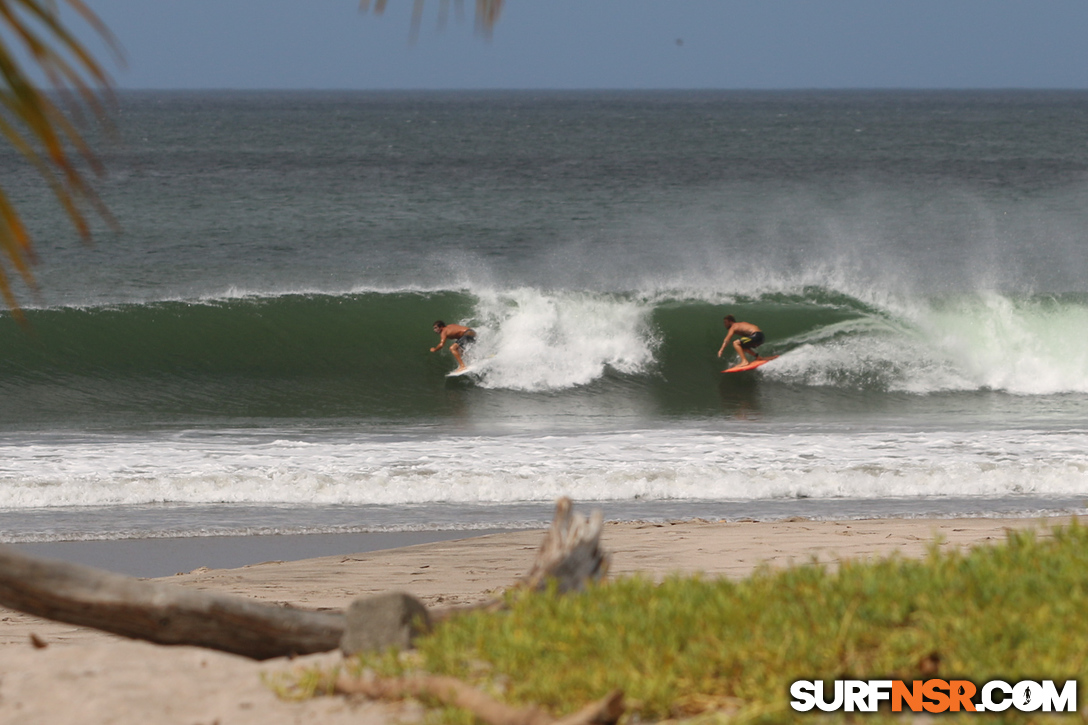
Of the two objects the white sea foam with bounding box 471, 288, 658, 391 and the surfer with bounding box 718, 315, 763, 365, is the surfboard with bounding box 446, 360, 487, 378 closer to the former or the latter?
the white sea foam with bounding box 471, 288, 658, 391

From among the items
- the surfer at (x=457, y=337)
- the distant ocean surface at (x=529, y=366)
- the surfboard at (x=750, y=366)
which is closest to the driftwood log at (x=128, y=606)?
the distant ocean surface at (x=529, y=366)

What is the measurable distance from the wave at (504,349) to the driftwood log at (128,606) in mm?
9092

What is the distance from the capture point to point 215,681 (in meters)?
3.39

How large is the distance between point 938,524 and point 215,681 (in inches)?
234

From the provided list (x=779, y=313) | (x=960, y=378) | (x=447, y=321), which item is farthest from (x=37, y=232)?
(x=960, y=378)

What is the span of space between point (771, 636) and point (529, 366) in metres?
11.9

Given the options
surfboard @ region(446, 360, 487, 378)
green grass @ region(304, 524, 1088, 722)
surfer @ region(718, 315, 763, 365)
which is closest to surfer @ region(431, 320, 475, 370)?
surfboard @ region(446, 360, 487, 378)

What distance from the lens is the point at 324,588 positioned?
20.1 feet

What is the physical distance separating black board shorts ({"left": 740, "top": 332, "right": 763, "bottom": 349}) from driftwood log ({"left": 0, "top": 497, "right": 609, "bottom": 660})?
1193 cm

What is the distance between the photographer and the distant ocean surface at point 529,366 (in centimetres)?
889

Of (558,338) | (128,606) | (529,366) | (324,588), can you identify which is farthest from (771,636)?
(558,338)

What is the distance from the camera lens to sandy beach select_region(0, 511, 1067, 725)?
316 centimetres

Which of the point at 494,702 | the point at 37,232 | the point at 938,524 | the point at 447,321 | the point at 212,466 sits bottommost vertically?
the point at 494,702

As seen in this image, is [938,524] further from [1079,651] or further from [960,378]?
[960,378]
